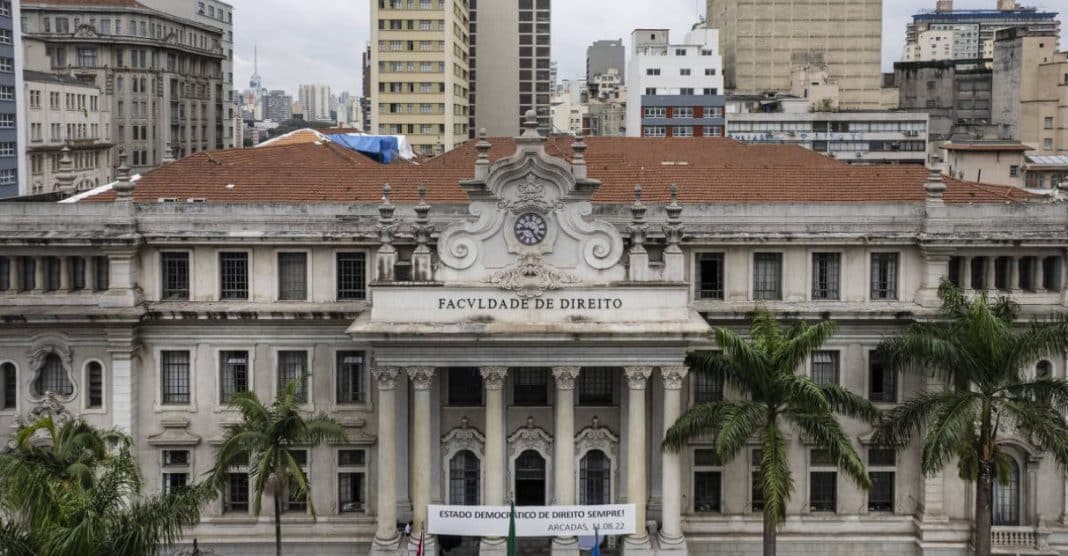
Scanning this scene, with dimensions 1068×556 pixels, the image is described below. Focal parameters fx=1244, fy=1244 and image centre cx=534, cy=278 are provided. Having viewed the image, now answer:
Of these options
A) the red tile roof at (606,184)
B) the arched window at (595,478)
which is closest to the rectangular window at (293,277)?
the red tile roof at (606,184)

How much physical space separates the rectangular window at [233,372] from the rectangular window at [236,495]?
3093 mm

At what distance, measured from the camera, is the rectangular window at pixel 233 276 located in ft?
151

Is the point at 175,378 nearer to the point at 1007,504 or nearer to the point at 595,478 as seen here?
the point at 595,478

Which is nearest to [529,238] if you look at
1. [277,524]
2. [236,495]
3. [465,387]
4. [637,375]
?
[637,375]

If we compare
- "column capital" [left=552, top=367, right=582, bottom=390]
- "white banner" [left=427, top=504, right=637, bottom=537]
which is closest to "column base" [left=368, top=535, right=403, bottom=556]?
"white banner" [left=427, top=504, right=637, bottom=537]

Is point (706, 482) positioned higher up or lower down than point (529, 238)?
lower down

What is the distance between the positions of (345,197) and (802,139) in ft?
346

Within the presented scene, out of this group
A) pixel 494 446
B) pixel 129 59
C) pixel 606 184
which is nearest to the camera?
pixel 494 446

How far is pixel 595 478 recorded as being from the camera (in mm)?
46688

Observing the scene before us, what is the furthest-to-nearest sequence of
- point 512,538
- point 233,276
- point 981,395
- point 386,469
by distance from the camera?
1. point 233,276
2. point 386,469
3. point 512,538
4. point 981,395

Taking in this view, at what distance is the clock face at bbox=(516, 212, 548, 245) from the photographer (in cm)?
4291

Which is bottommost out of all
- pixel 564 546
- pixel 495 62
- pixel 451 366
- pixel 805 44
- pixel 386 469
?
pixel 564 546

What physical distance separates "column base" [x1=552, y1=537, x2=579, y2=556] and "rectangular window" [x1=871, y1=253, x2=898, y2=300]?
1444 centimetres

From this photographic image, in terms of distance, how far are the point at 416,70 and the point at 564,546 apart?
318 feet
